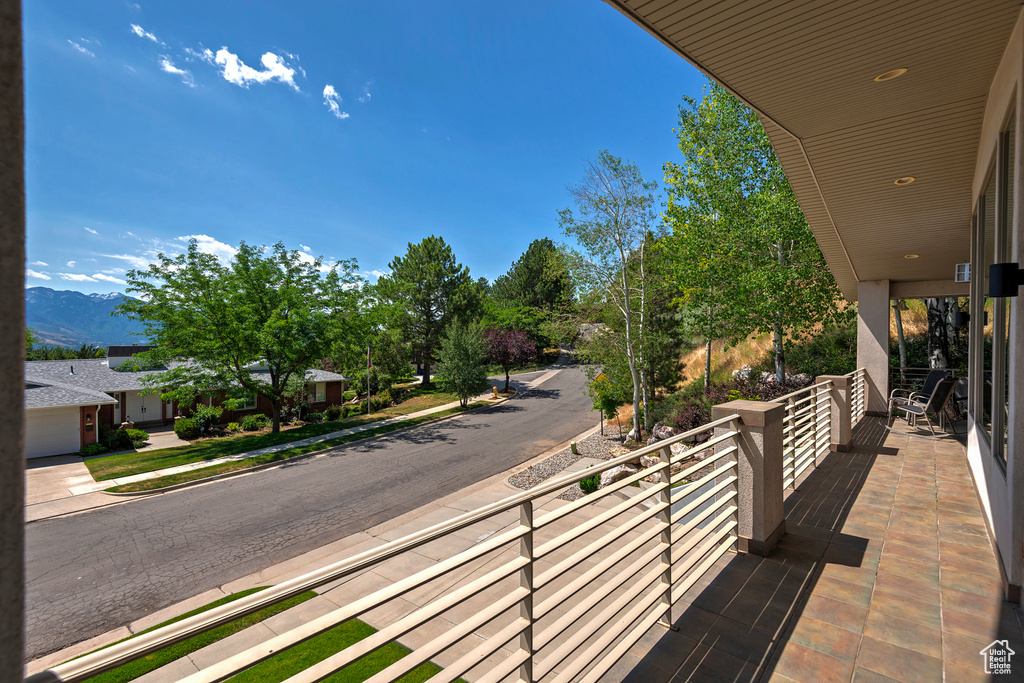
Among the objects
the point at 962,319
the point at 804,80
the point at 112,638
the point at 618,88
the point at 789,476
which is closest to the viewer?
the point at 804,80

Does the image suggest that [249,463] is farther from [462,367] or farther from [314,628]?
[314,628]

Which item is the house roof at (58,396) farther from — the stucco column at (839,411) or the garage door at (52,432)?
the stucco column at (839,411)

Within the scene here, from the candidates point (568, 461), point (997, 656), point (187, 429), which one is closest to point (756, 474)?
point (997, 656)

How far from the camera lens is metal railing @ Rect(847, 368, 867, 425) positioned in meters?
9.97

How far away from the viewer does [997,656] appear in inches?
109

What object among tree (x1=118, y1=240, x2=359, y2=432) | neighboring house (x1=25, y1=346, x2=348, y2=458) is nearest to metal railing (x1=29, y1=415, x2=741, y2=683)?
tree (x1=118, y1=240, x2=359, y2=432)

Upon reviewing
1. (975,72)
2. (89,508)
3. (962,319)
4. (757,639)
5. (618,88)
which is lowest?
(89,508)

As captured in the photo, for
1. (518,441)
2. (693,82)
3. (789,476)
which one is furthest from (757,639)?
(693,82)

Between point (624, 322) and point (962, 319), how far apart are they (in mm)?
10556

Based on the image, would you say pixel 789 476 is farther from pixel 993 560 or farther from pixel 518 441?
pixel 518 441

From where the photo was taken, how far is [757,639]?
2957 millimetres

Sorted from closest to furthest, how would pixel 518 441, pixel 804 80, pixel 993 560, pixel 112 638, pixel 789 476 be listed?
pixel 993 560, pixel 804 80, pixel 789 476, pixel 112 638, pixel 518 441

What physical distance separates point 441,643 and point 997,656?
3.35m

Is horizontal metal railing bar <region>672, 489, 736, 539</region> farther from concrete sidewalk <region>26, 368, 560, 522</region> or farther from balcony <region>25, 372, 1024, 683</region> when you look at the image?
concrete sidewalk <region>26, 368, 560, 522</region>
